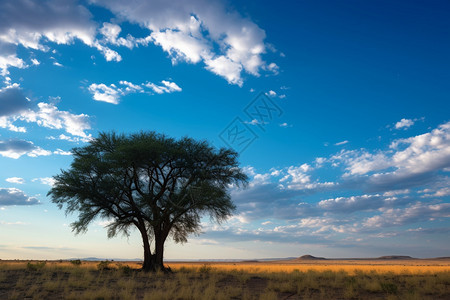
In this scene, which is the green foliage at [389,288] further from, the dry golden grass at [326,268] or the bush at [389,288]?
the dry golden grass at [326,268]

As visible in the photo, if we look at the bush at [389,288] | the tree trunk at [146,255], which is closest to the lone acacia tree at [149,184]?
the tree trunk at [146,255]

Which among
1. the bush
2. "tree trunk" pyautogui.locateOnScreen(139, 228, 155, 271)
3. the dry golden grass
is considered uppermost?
"tree trunk" pyautogui.locateOnScreen(139, 228, 155, 271)

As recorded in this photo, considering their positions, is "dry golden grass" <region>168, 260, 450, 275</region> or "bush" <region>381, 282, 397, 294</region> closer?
"bush" <region>381, 282, 397, 294</region>

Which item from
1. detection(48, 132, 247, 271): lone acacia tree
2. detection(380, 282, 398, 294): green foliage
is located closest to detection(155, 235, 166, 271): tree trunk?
detection(48, 132, 247, 271): lone acacia tree

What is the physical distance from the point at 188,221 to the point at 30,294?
632 inches

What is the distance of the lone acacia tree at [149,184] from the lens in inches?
1136

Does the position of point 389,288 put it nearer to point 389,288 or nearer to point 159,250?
point 389,288

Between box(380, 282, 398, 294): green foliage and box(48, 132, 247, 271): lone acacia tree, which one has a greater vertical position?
box(48, 132, 247, 271): lone acacia tree

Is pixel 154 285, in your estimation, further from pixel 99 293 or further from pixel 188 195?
pixel 188 195

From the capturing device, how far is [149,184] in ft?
100

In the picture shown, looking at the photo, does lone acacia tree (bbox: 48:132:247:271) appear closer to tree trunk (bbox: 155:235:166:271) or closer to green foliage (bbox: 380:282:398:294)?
tree trunk (bbox: 155:235:166:271)

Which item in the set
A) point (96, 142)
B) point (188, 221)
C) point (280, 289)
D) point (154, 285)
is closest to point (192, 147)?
point (188, 221)

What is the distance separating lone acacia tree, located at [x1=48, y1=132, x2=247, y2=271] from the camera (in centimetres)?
2884

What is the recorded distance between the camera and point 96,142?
31703 millimetres
